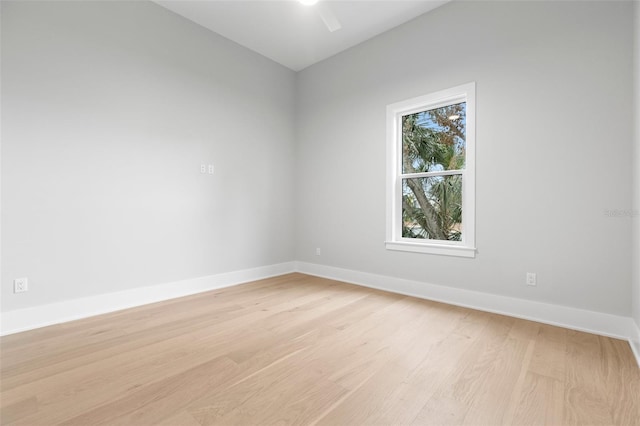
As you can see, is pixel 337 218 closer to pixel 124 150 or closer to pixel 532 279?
pixel 532 279

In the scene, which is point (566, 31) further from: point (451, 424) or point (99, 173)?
point (99, 173)

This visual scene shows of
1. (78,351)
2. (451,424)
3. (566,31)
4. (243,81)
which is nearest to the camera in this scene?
(451,424)

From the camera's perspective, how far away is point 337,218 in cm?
412

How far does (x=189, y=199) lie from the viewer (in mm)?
3396

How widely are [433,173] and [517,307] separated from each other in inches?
60.6

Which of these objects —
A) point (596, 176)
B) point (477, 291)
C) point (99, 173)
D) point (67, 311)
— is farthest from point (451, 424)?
point (99, 173)

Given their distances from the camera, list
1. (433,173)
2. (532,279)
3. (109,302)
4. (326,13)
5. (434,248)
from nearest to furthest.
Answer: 1. (326,13)
2. (532,279)
3. (109,302)
4. (434,248)
5. (433,173)

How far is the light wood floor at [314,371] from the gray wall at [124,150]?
2.07 ft

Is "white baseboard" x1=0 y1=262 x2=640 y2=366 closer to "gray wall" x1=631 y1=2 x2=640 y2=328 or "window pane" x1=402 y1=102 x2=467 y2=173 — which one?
"gray wall" x1=631 y1=2 x2=640 y2=328

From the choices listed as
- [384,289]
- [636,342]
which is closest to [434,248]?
[384,289]

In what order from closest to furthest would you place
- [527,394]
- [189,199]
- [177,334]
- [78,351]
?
[527,394], [78,351], [177,334], [189,199]

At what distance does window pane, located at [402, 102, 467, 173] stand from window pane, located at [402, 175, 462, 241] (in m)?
0.16

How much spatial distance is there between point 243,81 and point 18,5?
214cm

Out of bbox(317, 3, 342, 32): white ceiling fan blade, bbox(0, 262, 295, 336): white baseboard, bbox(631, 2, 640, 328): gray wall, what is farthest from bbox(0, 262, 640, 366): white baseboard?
bbox(317, 3, 342, 32): white ceiling fan blade
